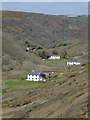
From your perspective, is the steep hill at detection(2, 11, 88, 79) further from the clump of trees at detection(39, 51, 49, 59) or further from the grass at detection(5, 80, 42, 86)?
the grass at detection(5, 80, 42, 86)

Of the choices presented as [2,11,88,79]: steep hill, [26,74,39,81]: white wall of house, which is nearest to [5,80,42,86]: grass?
[26,74,39,81]: white wall of house

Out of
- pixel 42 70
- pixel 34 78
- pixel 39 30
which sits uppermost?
pixel 39 30

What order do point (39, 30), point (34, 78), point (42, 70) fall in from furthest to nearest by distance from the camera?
point (39, 30)
point (42, 70)
point (34, 78)

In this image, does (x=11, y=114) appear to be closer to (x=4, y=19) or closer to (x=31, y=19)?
(x=4, y=19)

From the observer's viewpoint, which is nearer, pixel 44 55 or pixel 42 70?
pixel 42 70

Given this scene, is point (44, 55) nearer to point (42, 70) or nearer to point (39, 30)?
point (42, 70)

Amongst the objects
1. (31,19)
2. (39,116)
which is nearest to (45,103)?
(39,116)

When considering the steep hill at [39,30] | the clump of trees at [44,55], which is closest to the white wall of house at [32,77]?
the steep hill at [39,30]

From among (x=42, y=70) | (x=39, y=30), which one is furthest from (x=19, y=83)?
(x=39, y=30)
